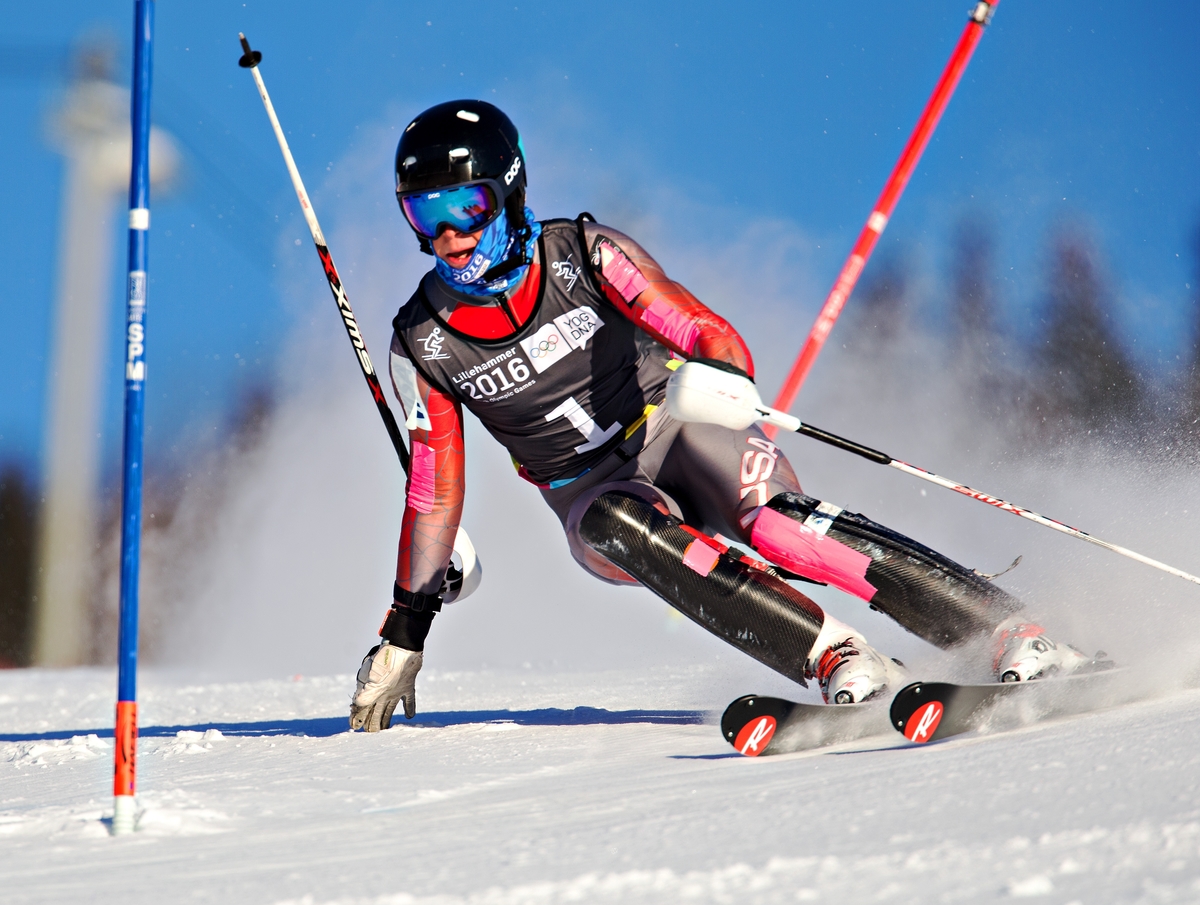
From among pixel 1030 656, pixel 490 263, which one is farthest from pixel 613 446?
pixel 1030 656

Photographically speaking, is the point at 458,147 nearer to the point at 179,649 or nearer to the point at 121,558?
the point at 121,558

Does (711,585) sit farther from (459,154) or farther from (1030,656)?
(459,154)

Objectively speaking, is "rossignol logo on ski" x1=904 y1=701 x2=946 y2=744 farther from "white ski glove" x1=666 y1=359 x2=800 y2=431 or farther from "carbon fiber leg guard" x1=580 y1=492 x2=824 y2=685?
"white ski glove" x1=666 y1=359 x2=800 y2=431

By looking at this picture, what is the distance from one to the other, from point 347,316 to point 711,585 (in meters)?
1.73

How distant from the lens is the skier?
98.0 inches

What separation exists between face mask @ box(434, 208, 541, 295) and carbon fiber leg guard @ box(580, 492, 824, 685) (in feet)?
2.36

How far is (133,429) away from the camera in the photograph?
1.72 metres

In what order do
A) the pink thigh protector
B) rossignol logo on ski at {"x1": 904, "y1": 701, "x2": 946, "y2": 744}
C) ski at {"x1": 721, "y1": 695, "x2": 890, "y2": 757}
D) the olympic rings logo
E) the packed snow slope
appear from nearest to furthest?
the packed snow slope → rossignol logo on ski at {"x1": 904, "y1": 701, "x2": 946, "y2": 744} → ski at {"x1": 721, "y1": 695, "x2": 890, "y2": 757} → the pink thigh protector → the olympic rings logo

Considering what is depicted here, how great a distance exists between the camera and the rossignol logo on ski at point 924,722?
1.95 m

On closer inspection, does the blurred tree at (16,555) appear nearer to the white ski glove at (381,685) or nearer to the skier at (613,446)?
the white ski glove at (381,685)

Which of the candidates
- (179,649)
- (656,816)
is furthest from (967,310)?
(656,816)

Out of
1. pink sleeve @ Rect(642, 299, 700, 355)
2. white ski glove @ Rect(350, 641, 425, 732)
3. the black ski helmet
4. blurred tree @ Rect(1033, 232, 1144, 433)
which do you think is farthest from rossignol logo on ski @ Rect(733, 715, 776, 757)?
blurred tree @ Rect(1033, 232, 1144, 433)

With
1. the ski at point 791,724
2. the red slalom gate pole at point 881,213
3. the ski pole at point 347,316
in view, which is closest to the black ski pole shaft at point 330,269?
the ski pole at point 347,316

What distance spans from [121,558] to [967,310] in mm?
16536
